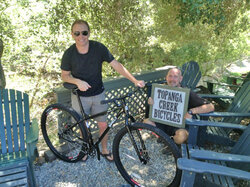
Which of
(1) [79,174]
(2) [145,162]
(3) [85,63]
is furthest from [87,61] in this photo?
(1) [79,174]

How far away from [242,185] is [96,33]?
14.2ft

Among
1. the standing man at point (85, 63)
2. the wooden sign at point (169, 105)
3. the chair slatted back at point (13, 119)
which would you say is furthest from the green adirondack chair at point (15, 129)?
the wooden sign at point (169, 105)

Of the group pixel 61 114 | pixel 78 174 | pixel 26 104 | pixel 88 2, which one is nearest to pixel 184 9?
pixel 88 2

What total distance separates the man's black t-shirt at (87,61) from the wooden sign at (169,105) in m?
0.80

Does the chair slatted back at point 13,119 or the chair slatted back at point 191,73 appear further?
the chair slatted back at point 191,73

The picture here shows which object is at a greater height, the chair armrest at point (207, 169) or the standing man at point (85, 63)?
the standing man at point (85, 63)

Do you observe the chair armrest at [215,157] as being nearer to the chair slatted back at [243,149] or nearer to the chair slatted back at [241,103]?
the chair slatted back at [243,149]

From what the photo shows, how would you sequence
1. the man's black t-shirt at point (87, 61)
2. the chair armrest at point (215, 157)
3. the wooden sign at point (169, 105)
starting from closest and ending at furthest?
the chair armrest at point (215, 157) < the man's black t-shirt at point (87, 61) < the wooden sign at point (169, 105)

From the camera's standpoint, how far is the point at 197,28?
489cm

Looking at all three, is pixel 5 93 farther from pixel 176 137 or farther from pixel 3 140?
pixel 176 137

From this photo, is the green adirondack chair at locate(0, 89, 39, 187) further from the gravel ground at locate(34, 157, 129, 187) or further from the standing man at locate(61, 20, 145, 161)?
the standing man at locate(61, 20, 145, 161)

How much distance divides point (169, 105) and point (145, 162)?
2.58 feet

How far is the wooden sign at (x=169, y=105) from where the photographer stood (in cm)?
261

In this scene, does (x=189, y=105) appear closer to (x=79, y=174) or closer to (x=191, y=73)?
(x=191, y=73)
